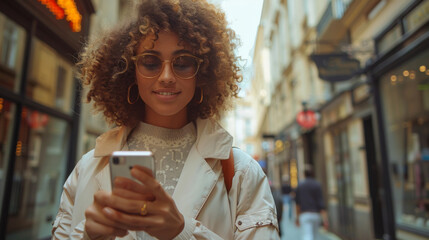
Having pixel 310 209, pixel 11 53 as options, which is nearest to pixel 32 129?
pixel 11 53

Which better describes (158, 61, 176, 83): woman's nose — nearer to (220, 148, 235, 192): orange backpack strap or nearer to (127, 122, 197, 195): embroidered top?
(127, 122, 197, 195): embroidered top

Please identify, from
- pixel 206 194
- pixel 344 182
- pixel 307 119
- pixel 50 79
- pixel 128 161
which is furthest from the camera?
pixel 307 119

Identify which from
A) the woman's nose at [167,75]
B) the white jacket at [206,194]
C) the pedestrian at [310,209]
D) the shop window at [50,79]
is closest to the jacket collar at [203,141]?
the white jacket at [206,194]

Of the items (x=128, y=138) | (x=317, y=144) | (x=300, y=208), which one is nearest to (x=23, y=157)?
(x=128, y=138)

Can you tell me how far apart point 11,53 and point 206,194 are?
4329 millimetres

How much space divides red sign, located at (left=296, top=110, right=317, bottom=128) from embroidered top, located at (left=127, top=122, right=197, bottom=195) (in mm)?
9843

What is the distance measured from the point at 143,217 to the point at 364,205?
26.4 ft

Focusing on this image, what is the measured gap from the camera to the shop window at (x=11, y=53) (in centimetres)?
382

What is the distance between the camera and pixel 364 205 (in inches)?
300

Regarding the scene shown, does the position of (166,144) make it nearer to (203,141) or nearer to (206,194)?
(203,141)

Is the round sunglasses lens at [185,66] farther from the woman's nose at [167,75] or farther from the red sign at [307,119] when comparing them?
the red sign at [307,119]

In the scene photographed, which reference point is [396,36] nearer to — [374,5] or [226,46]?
[374,5]

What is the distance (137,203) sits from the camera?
2.67 ft

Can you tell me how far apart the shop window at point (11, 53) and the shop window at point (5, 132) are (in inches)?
10.7
